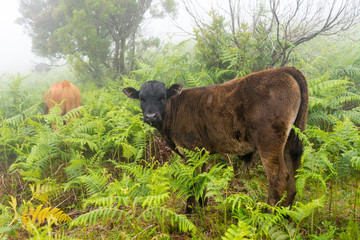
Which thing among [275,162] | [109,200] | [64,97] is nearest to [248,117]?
[275,162]

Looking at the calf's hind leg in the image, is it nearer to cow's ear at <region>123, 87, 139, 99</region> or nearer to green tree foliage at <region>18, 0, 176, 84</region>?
cow's ear at <region>123, 87, 139, 99</region>

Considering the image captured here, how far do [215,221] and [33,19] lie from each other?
11666mm

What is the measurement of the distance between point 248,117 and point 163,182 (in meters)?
1.45

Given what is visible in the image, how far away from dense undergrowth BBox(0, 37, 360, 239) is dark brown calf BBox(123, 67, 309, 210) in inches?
11.3

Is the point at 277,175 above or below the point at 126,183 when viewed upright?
below

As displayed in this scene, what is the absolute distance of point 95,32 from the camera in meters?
7.55

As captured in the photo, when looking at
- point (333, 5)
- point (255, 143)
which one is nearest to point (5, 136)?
point (255, 143)

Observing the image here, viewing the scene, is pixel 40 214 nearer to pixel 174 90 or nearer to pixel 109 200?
pixel 109 200

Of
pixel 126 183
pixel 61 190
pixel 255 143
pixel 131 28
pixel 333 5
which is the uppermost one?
pixel 131 28

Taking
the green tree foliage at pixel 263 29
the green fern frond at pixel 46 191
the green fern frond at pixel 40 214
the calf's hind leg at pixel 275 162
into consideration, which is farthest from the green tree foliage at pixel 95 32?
the calf's hind leg at pixel 275 162

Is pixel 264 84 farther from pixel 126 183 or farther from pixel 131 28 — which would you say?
pixel 131 28

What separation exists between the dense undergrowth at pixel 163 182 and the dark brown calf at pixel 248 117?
0.29 metres

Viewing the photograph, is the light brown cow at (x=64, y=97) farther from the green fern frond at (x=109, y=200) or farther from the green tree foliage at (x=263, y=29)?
the green fern frond at (x=109, y=200)

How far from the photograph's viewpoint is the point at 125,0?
305 inches
